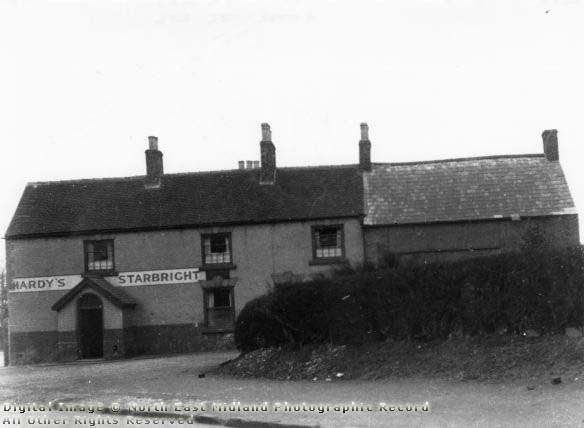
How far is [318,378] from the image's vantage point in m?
16.5

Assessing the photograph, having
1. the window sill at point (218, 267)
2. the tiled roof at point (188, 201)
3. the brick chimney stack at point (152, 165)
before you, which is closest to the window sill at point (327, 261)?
the tiled roof at point (188, 201)

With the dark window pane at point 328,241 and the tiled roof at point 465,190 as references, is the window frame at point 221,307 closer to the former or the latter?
the dark window pane at point 328,241

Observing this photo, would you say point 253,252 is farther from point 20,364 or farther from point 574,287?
point 574,287

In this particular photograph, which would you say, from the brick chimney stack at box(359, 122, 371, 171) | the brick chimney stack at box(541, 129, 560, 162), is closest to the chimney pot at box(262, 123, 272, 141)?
the brick chimney stack at box(359, 122, 371, 171)

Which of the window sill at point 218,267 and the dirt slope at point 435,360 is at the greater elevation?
the window sill at point 218,267

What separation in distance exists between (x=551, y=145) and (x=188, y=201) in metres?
16.6

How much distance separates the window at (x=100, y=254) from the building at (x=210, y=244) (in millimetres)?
47

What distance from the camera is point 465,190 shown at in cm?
3319

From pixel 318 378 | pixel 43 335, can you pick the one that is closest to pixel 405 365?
pixel 318 378

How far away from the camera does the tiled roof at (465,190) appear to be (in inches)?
1256

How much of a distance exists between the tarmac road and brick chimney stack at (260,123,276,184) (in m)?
16.3

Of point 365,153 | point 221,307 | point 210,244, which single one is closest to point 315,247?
point 210,244

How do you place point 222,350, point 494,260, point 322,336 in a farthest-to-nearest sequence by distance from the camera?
point 222,350
point 322,336
point 494,260

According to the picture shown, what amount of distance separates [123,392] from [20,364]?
1754 cm
